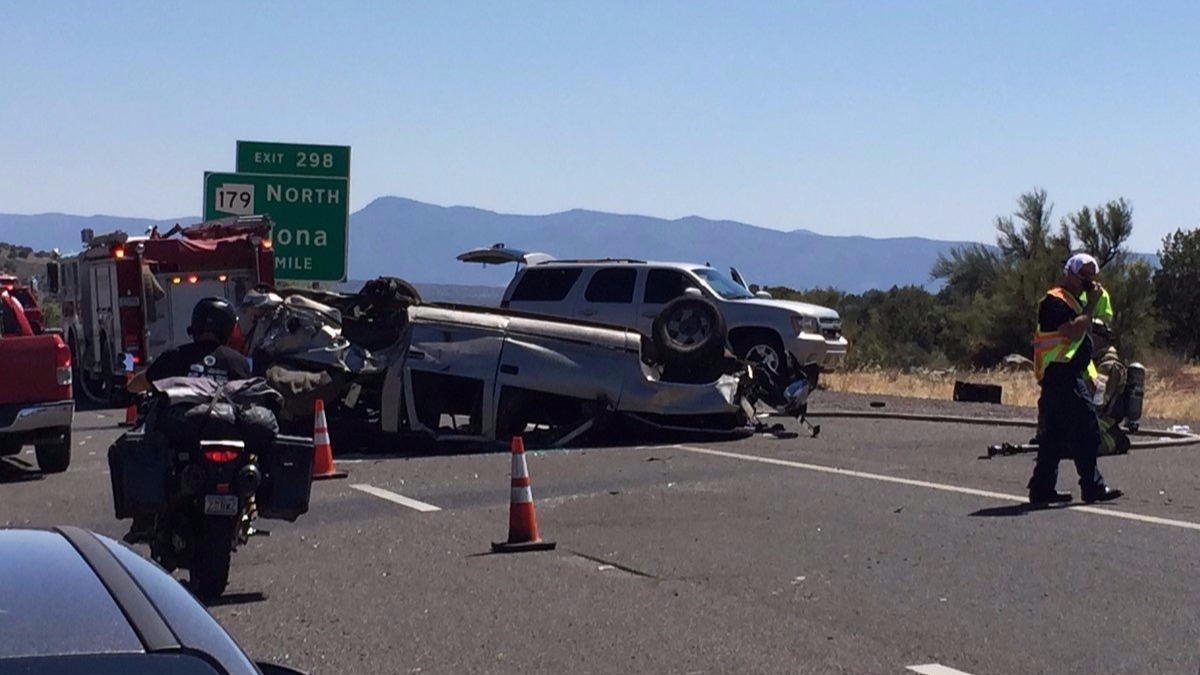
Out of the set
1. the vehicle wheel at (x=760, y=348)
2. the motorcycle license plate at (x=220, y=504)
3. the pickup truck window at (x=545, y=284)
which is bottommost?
the motorcycle license plate at (x=220, y=504)

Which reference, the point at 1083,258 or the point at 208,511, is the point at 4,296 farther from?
the point at 1083,258

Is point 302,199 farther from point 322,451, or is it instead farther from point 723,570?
point 723,570

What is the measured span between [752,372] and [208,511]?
10.5 m

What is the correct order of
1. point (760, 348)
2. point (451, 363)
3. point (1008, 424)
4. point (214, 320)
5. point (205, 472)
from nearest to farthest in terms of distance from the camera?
point (205, 472)
point (214, 320)
point (451, 363)
point (1008, 424)
point (760, 348)

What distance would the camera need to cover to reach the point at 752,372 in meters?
18.4

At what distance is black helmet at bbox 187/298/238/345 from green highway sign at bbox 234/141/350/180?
1903 cm

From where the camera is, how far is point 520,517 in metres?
10.6

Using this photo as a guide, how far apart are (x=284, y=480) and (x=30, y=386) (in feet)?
22.7

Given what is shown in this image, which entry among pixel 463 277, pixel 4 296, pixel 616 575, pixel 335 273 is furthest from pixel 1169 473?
pixel 463 277

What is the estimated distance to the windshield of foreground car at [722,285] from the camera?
2336 cm

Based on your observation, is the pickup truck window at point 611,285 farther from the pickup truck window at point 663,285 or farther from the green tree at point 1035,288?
the green tree at point 1035,288

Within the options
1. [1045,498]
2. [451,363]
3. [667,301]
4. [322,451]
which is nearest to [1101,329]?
[1045,498]

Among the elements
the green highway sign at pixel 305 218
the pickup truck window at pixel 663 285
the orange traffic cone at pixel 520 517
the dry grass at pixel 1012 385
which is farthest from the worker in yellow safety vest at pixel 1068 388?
the green highway sign at pixel 305 218

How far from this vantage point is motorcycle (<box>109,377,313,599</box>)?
28.3ft
